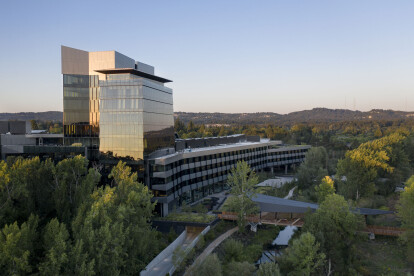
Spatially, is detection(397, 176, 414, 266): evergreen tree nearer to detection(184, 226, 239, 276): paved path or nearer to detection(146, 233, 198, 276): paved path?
detection(184, 226, 239, 276): paved path

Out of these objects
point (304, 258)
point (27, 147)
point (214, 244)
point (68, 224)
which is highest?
point (27, 147)

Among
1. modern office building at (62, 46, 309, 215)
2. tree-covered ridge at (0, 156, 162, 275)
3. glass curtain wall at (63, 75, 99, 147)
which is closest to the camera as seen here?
tree-covered ridge at (0, 156, 162, 275)

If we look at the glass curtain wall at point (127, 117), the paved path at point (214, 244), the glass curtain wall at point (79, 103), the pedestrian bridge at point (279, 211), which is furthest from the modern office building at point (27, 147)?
the pedestrian bridge at point (279, 211)

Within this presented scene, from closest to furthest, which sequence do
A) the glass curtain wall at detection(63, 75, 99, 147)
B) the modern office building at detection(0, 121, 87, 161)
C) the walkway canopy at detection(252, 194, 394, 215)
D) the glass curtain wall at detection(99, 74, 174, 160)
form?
the walkway canopy at detection(252, 194, 394, 215), the glass curtain wall at detection(99, 74, 174, 160), the modern office building at detection(0, 121, 87, 161), the glass curtain wall at detection(63, 75, 99, 147)

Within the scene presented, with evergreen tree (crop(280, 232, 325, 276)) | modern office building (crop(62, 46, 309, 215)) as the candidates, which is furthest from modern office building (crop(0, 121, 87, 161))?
evergreen tree (crop(280, 232, 325, 276))

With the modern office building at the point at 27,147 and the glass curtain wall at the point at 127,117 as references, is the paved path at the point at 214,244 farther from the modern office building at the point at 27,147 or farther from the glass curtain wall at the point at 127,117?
the modern office building at the point at 27,147

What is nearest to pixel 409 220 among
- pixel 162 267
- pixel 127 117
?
pixel 162 267

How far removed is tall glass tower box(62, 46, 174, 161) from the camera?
49.3 m

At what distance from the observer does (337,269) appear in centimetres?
3419

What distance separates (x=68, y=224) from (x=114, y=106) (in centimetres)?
2380

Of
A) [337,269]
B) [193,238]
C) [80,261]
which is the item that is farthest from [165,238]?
[337,269]

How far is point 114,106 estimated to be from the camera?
49.8 metres

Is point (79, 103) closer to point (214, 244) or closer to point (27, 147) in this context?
point (27, 147)

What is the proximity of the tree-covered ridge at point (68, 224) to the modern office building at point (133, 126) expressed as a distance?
1061cm
